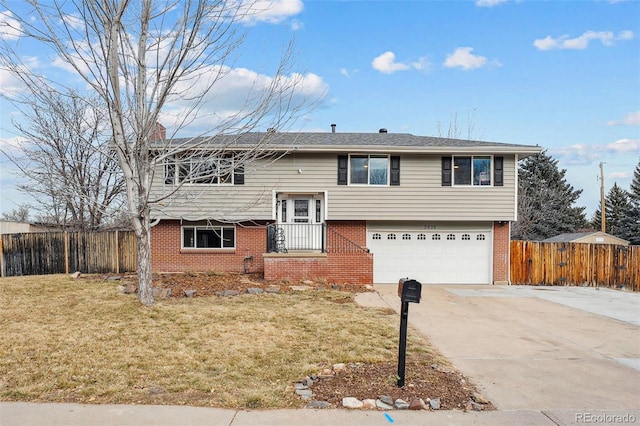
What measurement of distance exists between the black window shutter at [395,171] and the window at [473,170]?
1596mm

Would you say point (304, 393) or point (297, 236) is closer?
point (304, 393)

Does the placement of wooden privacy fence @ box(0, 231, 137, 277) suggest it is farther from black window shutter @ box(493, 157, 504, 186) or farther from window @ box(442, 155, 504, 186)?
black window shutter @ box(493, 157, 504, 186)

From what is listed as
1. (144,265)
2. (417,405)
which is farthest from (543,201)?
(417,405)

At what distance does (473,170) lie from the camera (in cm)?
1470

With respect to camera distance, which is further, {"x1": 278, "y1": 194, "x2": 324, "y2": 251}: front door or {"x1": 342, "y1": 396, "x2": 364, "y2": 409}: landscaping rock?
{"x1": 278, "y1": 194, "x2": 324, "y2": 251}: front door

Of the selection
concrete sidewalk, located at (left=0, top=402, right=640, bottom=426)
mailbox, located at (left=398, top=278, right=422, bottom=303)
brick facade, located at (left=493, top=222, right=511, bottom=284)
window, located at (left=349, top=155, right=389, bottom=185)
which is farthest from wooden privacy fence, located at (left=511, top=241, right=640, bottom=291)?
mailbox, located at (left=398, top=278, right=422, bottom=303)

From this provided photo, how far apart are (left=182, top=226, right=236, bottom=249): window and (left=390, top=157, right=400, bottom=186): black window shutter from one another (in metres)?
5.94

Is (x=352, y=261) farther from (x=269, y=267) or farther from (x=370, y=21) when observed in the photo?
(x=370, y=21)

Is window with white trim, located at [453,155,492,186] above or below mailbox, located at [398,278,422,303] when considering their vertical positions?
above

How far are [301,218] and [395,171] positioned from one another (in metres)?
3.75

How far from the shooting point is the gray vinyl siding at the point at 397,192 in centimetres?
1451

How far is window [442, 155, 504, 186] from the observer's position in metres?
14.7

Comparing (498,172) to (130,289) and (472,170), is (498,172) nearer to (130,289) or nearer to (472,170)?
(472,170)

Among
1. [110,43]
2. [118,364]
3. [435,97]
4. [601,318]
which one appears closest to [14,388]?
[118,364]
